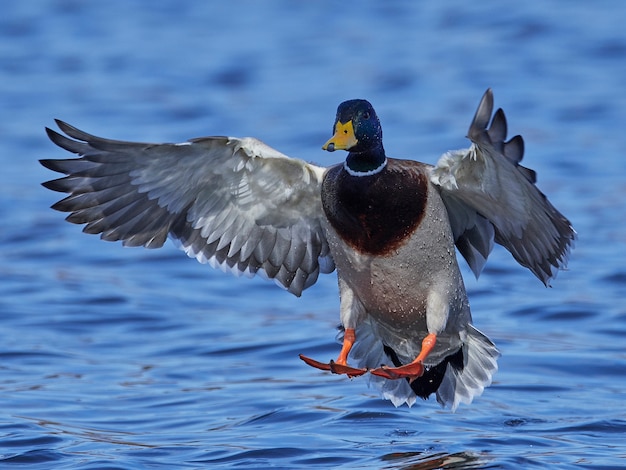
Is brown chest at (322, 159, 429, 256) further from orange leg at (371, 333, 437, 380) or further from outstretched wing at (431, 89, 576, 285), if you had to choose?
orange leg at (371, 333, 437, 380)

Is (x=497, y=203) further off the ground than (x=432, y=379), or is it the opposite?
(x=497, y=203)

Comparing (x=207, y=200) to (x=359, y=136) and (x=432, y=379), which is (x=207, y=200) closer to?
(x=359, y=136)

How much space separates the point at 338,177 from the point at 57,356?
122 inches

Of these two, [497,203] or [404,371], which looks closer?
[404,371]

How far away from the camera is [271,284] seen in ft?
33.5

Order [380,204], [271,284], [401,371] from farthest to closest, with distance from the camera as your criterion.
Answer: [271,284], [380,204], [401,371]

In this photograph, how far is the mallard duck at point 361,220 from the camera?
6.10 meters

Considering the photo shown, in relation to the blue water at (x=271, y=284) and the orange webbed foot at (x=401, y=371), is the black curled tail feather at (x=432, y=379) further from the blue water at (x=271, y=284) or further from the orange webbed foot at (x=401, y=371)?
the orange webbed foot at (x=401, y=371)

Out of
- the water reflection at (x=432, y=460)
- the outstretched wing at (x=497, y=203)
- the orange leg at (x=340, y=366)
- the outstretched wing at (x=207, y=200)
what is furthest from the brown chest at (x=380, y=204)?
the water reflection at (x=432, y=460)

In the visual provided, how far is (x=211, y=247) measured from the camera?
7.01 metres

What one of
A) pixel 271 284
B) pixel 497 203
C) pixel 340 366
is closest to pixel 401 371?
pixel 340 366

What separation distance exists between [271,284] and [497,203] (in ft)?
13.8

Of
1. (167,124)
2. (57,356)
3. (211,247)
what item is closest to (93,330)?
(57,356)

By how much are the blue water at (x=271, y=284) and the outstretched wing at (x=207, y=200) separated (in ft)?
2.90
